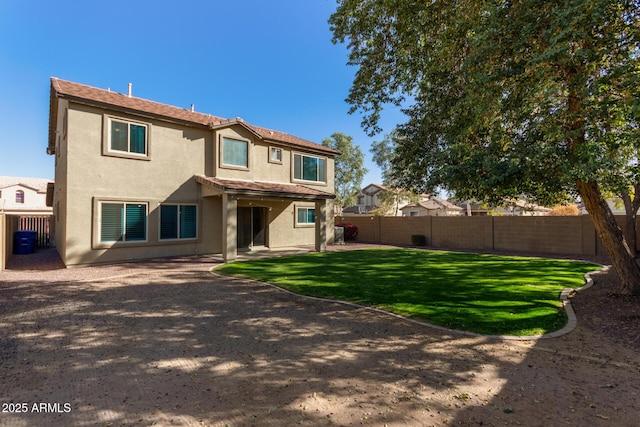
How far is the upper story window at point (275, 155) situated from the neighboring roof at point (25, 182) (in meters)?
38.2

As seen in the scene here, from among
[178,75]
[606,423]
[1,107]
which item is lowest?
[606,423]

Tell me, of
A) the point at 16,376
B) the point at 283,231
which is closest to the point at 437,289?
the point at 16,376

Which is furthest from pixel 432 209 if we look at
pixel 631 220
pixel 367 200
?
pixel 631 220

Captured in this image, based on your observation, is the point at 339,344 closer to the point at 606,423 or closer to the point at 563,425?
the point at 563,425

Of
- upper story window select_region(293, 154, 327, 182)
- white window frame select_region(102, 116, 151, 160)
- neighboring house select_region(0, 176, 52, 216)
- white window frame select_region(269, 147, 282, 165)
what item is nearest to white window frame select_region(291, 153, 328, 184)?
upper story window select_region(293, 154, 327, 182)

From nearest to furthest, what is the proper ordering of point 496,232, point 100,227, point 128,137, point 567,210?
point 100,227 → point 128,137 → point 496,232 → point 567,210

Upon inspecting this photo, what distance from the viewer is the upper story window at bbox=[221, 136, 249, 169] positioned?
15.8m

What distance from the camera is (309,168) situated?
65.1 feet

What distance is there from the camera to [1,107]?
50.3 feet

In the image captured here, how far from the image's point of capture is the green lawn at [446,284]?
→ 19.6ft

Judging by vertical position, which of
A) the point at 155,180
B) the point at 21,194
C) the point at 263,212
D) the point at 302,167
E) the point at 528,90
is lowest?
the point at 263,212

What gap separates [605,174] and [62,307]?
10.5 m

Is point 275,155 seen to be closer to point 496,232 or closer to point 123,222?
point 123,222

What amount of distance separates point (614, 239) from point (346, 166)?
112 ft
